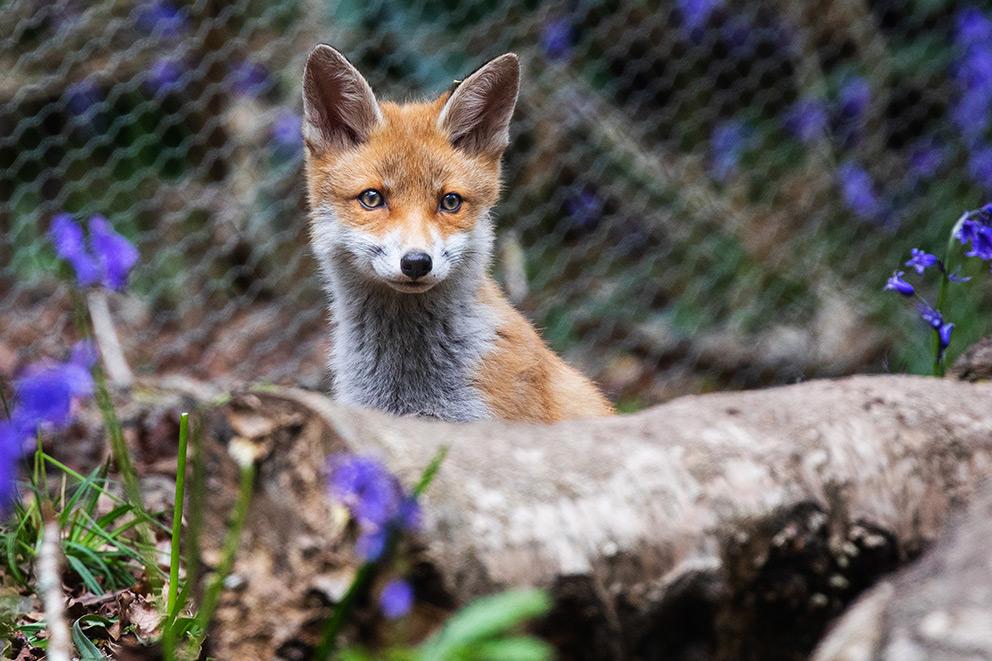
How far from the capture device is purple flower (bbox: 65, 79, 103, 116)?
552 cm

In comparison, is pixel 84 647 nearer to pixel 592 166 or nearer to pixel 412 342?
pixel 412 342

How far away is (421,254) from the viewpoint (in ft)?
8.55

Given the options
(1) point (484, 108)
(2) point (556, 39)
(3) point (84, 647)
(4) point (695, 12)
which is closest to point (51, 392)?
(3) point (84, 647)

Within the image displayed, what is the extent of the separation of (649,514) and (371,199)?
1613mm

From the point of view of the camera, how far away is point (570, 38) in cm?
587

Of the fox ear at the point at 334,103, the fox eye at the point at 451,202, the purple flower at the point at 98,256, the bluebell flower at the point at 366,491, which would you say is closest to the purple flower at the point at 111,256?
the purple flower at the point at 98,256

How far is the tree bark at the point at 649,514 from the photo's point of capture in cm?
137

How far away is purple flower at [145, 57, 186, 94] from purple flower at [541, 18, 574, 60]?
187 centimetres

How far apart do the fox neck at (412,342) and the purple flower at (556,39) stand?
3053 millimetres

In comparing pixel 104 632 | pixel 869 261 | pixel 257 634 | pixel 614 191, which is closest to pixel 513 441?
pixel 257 634

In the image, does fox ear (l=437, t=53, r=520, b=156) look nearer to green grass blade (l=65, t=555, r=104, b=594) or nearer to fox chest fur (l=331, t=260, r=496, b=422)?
fox chest fur (l=331, t=260, r=496, b=422)

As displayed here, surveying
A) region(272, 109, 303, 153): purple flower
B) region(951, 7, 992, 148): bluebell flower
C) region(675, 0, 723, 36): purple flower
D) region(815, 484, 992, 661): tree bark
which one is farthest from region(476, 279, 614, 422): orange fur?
region(951, 7, 992, 148): bluebell flower

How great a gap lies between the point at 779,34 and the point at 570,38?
1.17 meters

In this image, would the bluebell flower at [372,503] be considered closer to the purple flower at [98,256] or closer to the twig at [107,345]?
the purple flower at [98,256]
